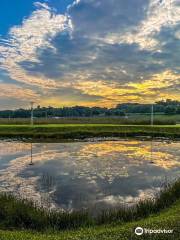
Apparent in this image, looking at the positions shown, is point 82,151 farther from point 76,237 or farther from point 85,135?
point 76,237

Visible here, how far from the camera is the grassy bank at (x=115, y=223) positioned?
19.8 ft

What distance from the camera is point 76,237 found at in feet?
19.6

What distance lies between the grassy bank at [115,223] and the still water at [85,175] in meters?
1.45

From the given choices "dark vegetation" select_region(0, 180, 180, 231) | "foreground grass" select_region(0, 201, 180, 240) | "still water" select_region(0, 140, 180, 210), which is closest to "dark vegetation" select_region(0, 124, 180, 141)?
"still water" select_region(0, 140, 180, 210)

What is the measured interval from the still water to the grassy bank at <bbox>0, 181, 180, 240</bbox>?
145 cm

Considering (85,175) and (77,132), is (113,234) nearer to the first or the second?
(85,175)

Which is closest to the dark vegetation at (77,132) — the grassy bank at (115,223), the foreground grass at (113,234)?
the grassy bank at (115,223)

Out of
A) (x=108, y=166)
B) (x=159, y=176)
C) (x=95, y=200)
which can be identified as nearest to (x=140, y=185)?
(x=159, y=176)

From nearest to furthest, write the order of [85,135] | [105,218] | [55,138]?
[105,218] → [55,138] → [85,135]

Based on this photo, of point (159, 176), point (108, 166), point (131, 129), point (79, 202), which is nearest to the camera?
point (79, 202)

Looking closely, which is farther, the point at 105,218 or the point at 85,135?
the point at 85,135

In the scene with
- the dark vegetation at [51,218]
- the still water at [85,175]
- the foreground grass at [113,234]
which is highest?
the foreground grass at [113,234]

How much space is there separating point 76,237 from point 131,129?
106ft

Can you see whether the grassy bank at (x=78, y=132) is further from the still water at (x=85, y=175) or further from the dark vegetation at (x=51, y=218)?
the dark vegetation at (x=51, y=218)
